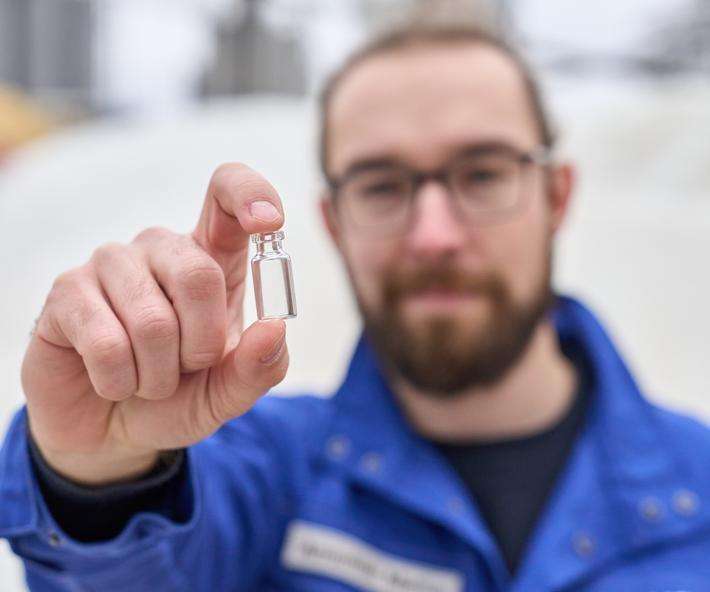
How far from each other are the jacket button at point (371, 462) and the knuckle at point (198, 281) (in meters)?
0.44

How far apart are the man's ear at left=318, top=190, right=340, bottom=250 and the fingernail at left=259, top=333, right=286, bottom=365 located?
49 cm

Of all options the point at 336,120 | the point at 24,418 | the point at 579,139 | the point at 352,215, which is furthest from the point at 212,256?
the point at 579,139

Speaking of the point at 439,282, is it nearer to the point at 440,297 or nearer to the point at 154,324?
the point at 440,297

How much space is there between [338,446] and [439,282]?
0.20 m

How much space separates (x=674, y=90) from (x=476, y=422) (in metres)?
1.54

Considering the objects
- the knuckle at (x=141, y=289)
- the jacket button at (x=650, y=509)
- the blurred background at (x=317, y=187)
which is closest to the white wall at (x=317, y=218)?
the blurred background at (x=317, y=187)

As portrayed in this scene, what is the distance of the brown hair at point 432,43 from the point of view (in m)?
0.84

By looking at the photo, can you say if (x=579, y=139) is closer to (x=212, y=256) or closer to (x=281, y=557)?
(x=281, y=557)

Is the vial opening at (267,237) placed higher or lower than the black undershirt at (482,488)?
higher

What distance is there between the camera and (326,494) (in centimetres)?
70

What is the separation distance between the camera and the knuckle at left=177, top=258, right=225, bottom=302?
302 mm

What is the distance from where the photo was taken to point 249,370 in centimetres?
31

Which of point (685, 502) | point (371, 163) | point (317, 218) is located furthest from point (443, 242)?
point (317, 218)

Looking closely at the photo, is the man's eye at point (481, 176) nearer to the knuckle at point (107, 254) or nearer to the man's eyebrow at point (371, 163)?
the man's eyebrow at point (371, 163)
